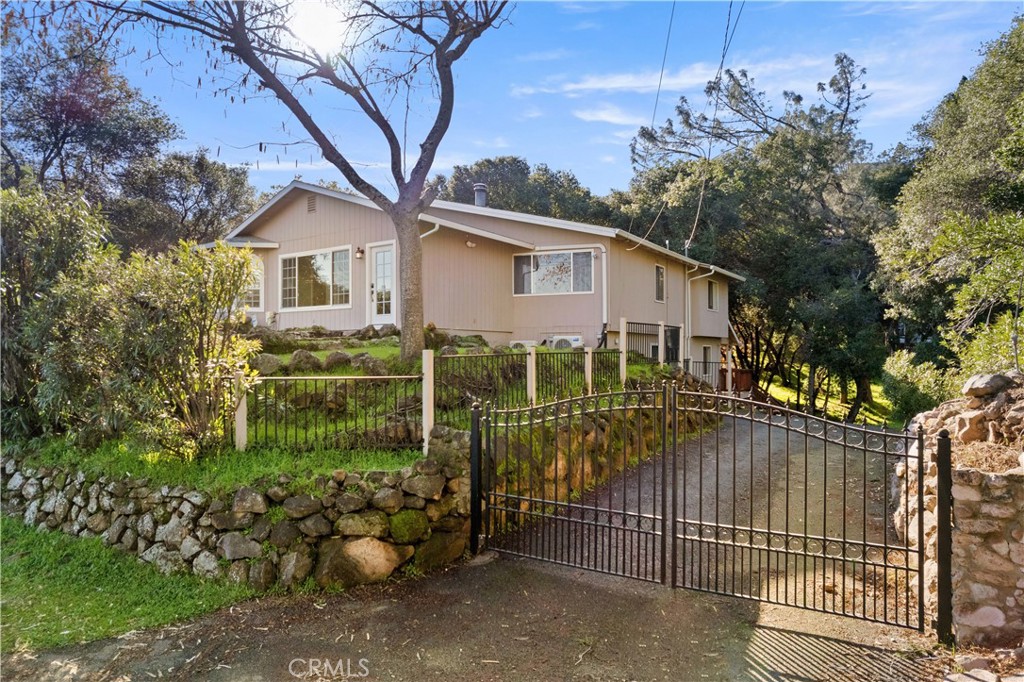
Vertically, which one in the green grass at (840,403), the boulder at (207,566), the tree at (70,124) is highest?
the tree at (70,124)

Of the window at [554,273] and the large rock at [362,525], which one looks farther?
the window at [554,273]

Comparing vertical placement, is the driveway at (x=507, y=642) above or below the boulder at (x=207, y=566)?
below

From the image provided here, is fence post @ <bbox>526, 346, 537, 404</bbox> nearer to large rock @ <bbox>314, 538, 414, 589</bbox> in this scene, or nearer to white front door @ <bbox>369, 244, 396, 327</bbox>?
large rock @ <bbox>314, 538, 414, 589</bbox>

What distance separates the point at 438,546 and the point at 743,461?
6103 millimetres

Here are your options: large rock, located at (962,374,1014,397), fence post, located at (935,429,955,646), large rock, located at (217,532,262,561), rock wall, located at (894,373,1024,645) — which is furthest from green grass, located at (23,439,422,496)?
large rock, located at (962,374,1014,397)

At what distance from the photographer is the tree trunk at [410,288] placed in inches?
400

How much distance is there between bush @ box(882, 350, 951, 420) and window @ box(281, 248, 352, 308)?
502 inches

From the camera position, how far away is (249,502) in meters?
5.56

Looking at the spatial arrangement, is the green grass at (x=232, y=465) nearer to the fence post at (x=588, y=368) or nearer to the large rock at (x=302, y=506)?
the large rock at (x=302, y=506)

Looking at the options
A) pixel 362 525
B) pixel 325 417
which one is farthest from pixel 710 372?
pixel 362 525

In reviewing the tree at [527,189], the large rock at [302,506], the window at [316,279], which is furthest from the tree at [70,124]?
the large rock at [302,506]

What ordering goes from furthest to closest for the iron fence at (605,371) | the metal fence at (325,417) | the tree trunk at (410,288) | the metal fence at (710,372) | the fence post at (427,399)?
Result: 1. the metal fence at (710,372)
2. the iron fence at (605,371)
3. the tree trunk at (410,288)
4. the metal fence at (325,417)
5. the fence post at (427,399)

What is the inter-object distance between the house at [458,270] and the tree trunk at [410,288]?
237 centimetres

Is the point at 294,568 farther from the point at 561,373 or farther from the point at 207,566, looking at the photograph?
the point at 561,373
